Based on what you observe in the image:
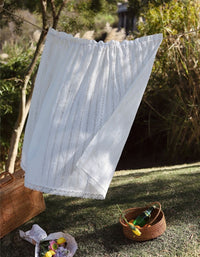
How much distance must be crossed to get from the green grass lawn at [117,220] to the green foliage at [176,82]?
1352mm

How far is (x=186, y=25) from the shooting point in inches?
175

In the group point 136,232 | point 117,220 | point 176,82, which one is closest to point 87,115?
point 136,232

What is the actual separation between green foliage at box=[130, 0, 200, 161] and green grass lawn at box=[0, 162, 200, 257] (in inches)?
53.2

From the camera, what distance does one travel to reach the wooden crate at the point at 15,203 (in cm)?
241

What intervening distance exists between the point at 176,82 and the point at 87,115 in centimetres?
289

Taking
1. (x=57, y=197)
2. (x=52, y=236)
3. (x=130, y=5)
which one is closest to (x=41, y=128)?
(x=52, y=236)

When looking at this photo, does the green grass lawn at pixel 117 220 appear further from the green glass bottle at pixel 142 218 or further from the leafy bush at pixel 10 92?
the leafy bush at pixel 10 92

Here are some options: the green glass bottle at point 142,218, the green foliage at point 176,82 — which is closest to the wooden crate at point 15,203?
the green glass bottle at point 142,218

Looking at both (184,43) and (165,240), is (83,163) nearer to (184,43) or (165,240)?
(165,240)

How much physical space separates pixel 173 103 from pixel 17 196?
2.62m

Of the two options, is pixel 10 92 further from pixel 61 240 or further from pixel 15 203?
pixel 61 240

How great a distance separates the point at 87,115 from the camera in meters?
1.83

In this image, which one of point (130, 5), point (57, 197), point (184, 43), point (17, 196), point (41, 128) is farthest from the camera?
point (184, 43)

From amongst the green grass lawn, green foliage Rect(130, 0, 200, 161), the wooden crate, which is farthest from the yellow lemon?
green foliage Rect(130, 0, 200, 161)
